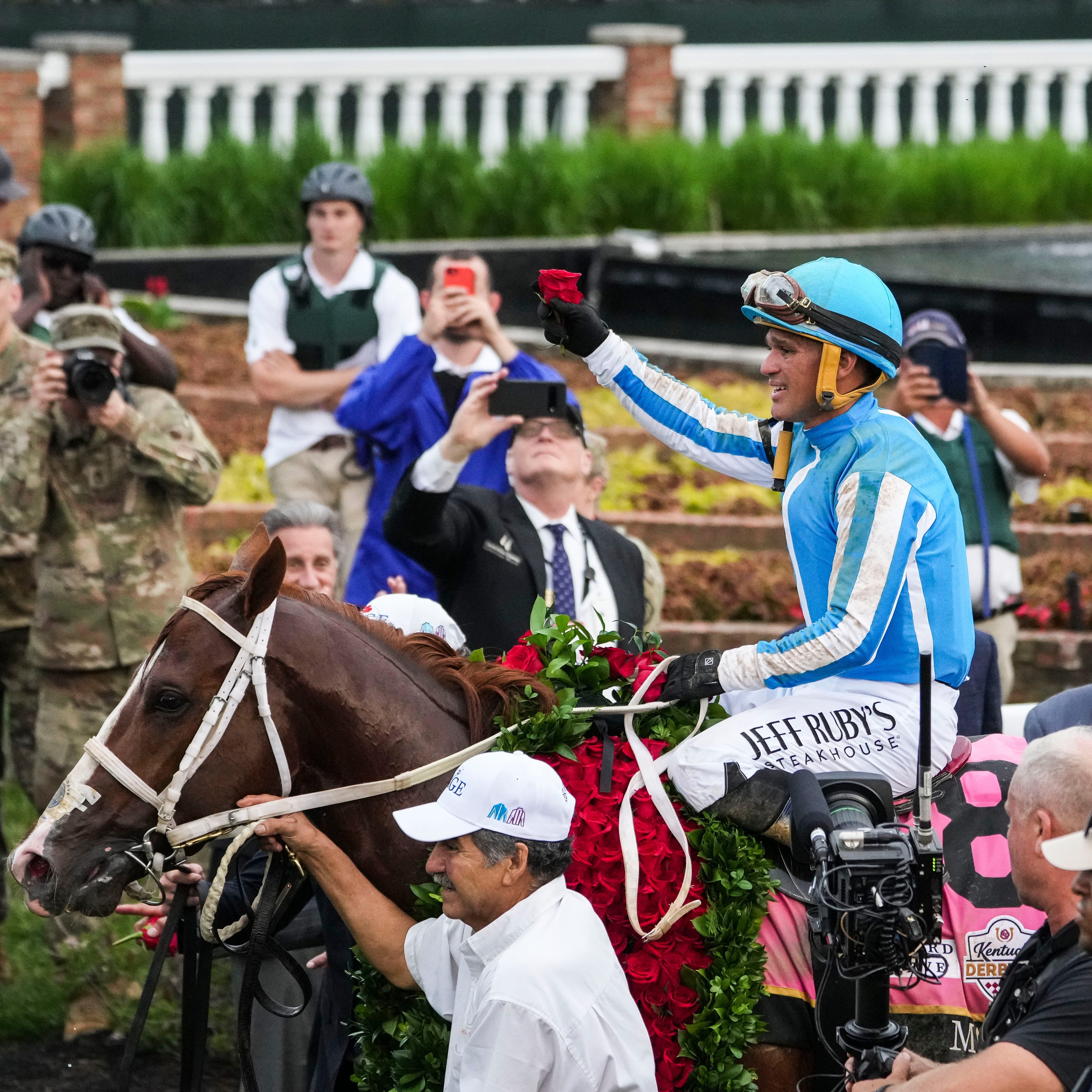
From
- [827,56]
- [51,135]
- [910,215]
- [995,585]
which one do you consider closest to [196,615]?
[995,585]

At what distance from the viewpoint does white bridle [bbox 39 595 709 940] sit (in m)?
3.83

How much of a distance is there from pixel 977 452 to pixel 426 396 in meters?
2.37

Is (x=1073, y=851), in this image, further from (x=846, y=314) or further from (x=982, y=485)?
(x=982, y=485)

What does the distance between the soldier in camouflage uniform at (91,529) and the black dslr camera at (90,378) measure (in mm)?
40

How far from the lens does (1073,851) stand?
126 inches

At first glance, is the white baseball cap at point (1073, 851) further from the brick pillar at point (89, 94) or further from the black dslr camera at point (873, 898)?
the brick pillar at point (89, 94)

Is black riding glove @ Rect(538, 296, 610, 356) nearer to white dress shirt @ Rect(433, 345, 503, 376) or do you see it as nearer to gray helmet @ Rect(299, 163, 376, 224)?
white dress shirt @ Rect(433, 345, 503, 376)

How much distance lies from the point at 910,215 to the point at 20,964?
1186 cm

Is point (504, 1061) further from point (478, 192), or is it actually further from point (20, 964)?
point (478, 192)

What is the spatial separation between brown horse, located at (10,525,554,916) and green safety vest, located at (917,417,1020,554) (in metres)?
3.55

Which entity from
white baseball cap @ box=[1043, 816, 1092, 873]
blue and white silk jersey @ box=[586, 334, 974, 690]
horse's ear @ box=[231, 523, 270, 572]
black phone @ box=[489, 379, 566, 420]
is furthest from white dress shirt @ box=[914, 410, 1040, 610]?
white baseball cap @ box=[1043, 816, 1092, 873]

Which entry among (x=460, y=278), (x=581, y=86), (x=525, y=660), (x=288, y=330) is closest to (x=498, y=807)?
(x=525, y=660)

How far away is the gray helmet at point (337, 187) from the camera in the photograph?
25.7 ft

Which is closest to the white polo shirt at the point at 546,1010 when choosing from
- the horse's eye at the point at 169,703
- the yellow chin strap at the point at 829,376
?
the horse's eye at the point at 169,703
